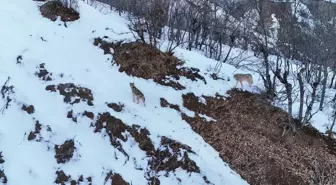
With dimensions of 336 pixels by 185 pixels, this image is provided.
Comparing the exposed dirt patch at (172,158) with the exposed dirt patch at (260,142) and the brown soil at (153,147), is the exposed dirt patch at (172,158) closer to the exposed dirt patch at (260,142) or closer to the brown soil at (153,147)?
the brown soil at (153,147)

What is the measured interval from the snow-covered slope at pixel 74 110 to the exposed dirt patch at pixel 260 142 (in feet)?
1.39

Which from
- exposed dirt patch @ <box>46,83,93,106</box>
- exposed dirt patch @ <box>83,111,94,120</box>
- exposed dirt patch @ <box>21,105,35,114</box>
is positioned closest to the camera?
exposed dirt patch @ <box>21,105,35,114</box>

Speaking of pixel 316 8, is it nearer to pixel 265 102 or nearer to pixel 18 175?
pixel 265 102

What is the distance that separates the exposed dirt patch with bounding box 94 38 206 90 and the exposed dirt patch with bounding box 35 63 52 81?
2.18 m

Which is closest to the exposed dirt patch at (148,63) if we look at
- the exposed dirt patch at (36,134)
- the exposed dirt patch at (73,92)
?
the exposed dirt patch at (73,92)

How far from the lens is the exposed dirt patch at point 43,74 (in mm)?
9805

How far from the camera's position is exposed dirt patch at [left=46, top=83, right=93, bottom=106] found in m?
9.52

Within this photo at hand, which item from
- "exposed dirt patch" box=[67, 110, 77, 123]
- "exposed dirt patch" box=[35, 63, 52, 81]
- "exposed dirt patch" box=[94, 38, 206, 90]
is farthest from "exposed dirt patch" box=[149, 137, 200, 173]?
"exposed dirt patch" box=[35, 63, 52, 81]

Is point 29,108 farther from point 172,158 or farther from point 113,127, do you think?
point 172,158

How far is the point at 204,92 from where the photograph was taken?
39.8ft

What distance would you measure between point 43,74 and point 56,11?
326 cm

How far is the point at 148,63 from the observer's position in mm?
12016

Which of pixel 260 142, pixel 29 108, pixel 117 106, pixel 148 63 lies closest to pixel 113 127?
pixel 117 106

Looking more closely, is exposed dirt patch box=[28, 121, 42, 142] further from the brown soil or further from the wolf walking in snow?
the wolf walking in snow
